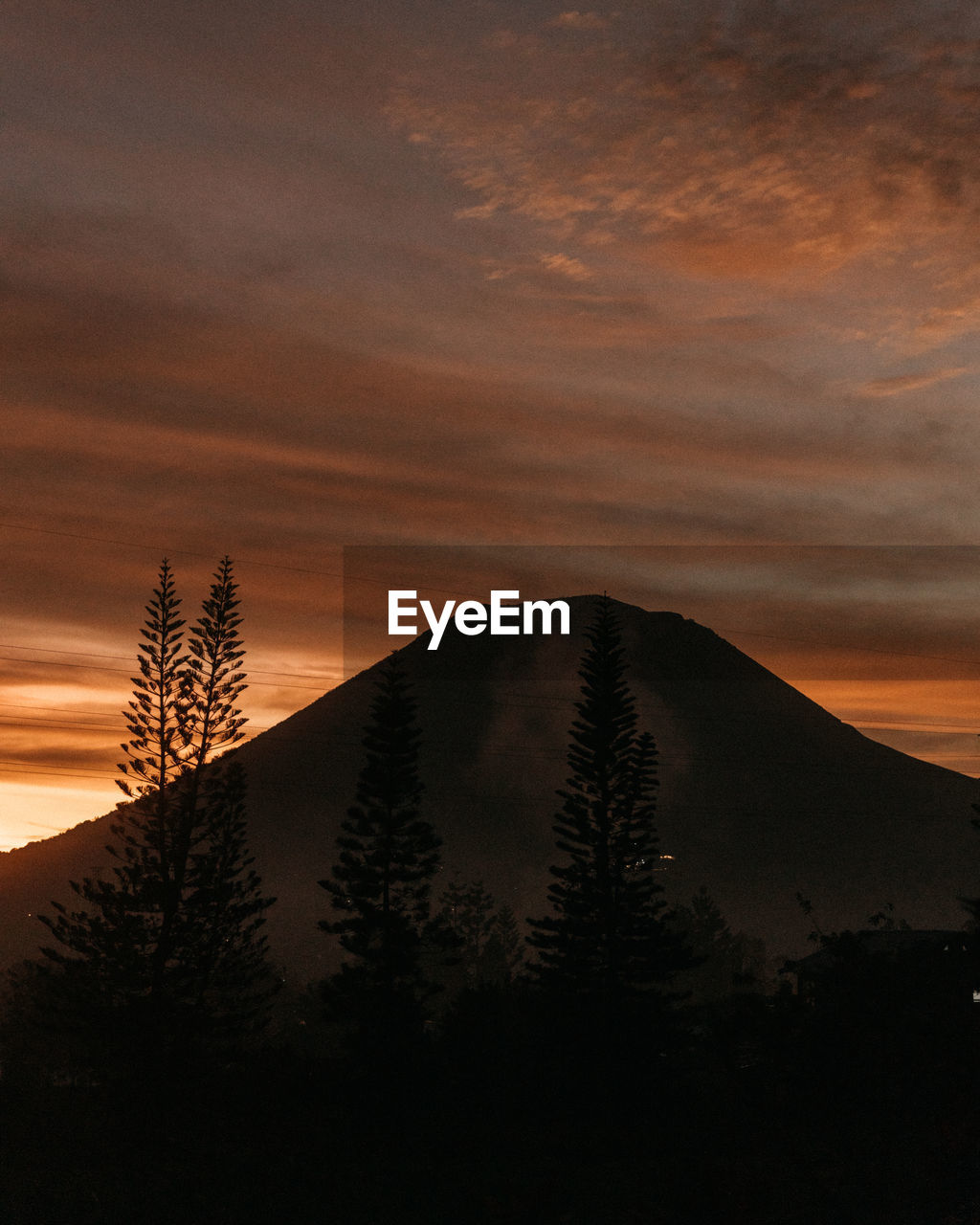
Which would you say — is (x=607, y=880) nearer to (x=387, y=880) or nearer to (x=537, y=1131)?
(x=387, y=880)

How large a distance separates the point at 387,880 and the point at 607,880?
1395 cm

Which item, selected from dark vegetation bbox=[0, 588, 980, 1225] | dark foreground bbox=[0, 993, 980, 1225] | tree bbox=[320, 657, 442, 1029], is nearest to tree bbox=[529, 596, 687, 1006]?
dark vegetation bbox=[0, 588, 980, 1225]

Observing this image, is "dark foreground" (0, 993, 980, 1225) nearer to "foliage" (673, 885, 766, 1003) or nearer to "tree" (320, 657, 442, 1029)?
"tree" (320, 657, 442, 1029)

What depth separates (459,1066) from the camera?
60812 millimetres

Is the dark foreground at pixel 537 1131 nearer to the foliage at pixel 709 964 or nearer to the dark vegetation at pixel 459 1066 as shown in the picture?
the dark vegetation at pixel 459 1066

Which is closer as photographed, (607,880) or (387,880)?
(387,880)

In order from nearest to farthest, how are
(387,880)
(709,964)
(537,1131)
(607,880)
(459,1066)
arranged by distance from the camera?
(537,1131) < (459,1066) < (387,880) < (607,880) < (709,964)

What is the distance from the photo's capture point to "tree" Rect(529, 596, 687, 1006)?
7150 centimetres

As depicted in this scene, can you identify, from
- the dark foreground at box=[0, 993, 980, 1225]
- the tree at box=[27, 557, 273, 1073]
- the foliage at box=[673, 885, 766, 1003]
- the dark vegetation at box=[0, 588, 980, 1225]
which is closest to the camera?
the dark foreground at box=[0, 993, 980, 1225]

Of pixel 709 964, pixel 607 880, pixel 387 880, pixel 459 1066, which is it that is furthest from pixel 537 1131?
pixel 709 964

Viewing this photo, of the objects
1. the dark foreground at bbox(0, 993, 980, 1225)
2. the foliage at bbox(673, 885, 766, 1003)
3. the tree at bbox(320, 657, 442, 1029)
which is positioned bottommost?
the foliage at bbox(673, 885, 766, 1003)

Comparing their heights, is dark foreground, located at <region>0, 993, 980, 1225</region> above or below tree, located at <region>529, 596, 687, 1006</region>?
A: below

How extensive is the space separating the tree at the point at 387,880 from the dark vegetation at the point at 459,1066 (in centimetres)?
20

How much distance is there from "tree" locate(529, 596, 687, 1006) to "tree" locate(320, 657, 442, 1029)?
874 centimetres
